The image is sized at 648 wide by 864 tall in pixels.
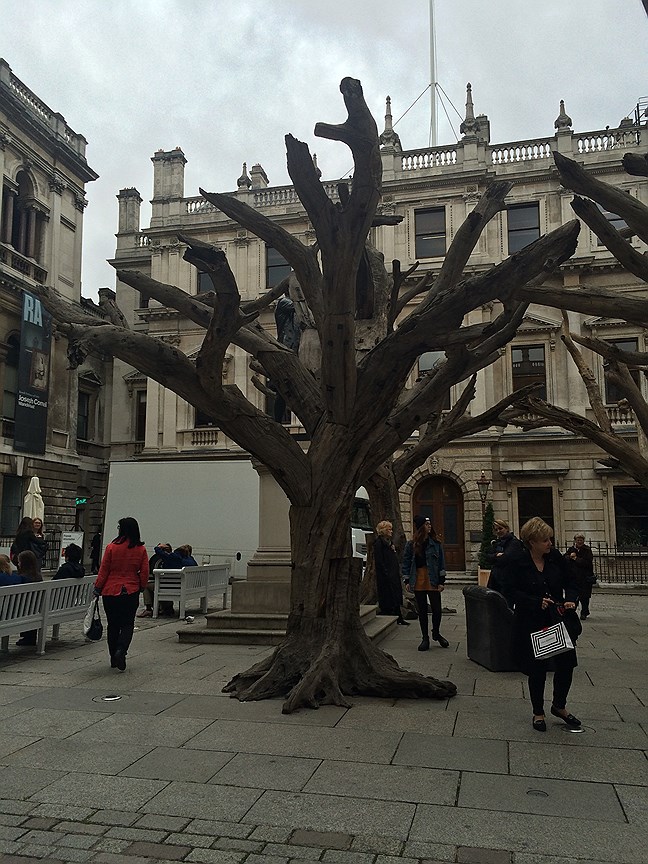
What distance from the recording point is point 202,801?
4.56 metres

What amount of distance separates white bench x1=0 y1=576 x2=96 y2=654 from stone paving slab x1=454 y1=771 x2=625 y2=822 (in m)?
6.33

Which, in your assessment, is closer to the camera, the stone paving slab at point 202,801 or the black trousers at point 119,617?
the stone paving slab at point 202,801

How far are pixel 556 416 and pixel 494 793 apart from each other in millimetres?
11075

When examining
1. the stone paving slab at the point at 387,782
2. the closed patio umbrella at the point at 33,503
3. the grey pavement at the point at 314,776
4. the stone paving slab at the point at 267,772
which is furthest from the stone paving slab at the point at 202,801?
the closed patio umbrella at the point at 33,503

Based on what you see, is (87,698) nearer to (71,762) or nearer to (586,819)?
(71,762)

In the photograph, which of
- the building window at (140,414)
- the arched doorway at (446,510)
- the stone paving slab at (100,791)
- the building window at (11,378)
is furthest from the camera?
the building window at (140,414)

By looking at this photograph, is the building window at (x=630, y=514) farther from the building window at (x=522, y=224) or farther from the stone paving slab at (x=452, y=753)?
the stone paving slab at (x=452, y=753)

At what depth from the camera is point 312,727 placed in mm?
6258

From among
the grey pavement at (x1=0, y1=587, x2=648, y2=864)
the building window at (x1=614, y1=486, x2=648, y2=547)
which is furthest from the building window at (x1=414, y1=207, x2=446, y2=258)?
the grey pavement at (x1=0, y1=587, x2=648, y2=864)

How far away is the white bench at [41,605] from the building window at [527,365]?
917 inches

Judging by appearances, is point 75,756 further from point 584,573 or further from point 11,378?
point 11,378

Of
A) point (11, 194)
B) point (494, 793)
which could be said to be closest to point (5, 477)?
point (11, 194)

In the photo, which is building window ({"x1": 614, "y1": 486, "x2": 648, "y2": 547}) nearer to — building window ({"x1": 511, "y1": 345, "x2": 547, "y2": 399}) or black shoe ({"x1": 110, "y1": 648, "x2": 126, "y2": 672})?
building window ({"x1": 511, "y1": 345, "x2": 547, "y2": 399})

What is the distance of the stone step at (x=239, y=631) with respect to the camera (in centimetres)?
1044
